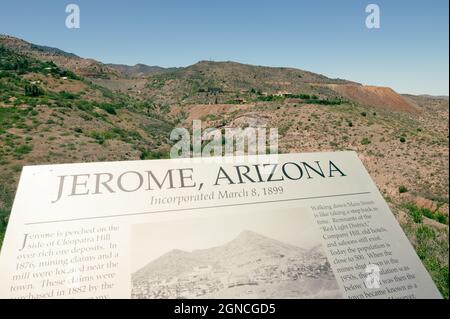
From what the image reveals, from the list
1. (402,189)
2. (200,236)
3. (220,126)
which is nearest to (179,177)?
(200,236)

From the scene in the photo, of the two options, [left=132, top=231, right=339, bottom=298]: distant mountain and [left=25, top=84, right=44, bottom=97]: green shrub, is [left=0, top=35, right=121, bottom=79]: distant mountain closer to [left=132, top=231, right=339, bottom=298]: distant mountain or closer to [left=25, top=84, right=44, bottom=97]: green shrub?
[left=25, top=84, right=44, bottom=97]: green shrub

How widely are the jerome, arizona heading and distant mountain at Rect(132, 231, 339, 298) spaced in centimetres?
80

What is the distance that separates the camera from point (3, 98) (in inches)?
1083

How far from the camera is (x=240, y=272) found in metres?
3.23

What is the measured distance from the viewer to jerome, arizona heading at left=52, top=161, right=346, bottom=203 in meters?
3.65

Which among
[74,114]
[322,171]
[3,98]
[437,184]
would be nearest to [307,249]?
[322,171]

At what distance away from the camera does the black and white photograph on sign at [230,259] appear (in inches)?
122

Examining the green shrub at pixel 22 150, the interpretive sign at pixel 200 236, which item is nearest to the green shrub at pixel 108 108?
the green shrub at pixel 22 150

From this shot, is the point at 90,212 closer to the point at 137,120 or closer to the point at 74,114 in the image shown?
the point at 74,114

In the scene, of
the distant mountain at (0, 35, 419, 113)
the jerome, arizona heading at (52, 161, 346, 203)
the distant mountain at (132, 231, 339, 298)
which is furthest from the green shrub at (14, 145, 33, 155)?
the distant mountain at (0, 35, 419, 113)

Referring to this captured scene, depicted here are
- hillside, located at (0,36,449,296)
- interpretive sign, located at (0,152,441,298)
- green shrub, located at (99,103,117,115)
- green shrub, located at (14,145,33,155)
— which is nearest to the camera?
interpretive sign, located at (0,152,441,298)

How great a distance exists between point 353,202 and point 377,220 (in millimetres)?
312

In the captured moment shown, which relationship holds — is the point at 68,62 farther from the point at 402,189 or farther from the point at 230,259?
the point at 230,259

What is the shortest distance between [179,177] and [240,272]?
125 cm
